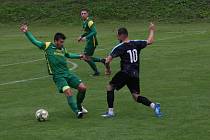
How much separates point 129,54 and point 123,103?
227 cm

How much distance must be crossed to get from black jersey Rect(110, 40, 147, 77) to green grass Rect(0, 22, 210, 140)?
100 cm

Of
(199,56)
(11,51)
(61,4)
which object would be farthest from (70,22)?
(199,56)

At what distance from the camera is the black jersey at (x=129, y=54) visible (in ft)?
39.2

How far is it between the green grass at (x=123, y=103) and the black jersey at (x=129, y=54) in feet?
3.27

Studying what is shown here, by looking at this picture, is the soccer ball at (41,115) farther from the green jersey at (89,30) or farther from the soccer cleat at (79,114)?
the green jersey at (89,30)

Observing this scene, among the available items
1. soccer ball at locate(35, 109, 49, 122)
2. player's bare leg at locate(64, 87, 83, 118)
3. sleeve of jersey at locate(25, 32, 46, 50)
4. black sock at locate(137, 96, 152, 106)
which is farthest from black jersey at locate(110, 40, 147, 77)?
soccer ball at locate(35, 109, 49, 122)

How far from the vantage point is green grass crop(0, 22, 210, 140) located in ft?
35.3

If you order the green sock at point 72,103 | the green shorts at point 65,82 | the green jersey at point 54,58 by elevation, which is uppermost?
the green jersey at point 54,58

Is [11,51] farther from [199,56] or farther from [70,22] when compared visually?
[70,22]

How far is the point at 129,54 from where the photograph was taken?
11984 mm

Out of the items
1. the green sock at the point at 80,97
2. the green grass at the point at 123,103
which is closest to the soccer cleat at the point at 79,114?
the green grass at the point at 123,103

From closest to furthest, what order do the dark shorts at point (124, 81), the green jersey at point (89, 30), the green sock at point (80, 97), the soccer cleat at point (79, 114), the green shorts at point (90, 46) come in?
the dark shorts at point (124, 81)
the soccer cleat at point (79, 114)
the green sock at point (80, 97)
the green jersey at point (89, 30)
the green shorts at point (90, 46)

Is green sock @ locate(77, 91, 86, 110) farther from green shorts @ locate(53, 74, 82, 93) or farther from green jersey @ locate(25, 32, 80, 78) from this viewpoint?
green jersey @ locate(25, 32, 80, 78)

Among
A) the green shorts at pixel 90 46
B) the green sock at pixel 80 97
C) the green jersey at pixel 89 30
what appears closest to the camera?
the green sock at pixel 80 97
